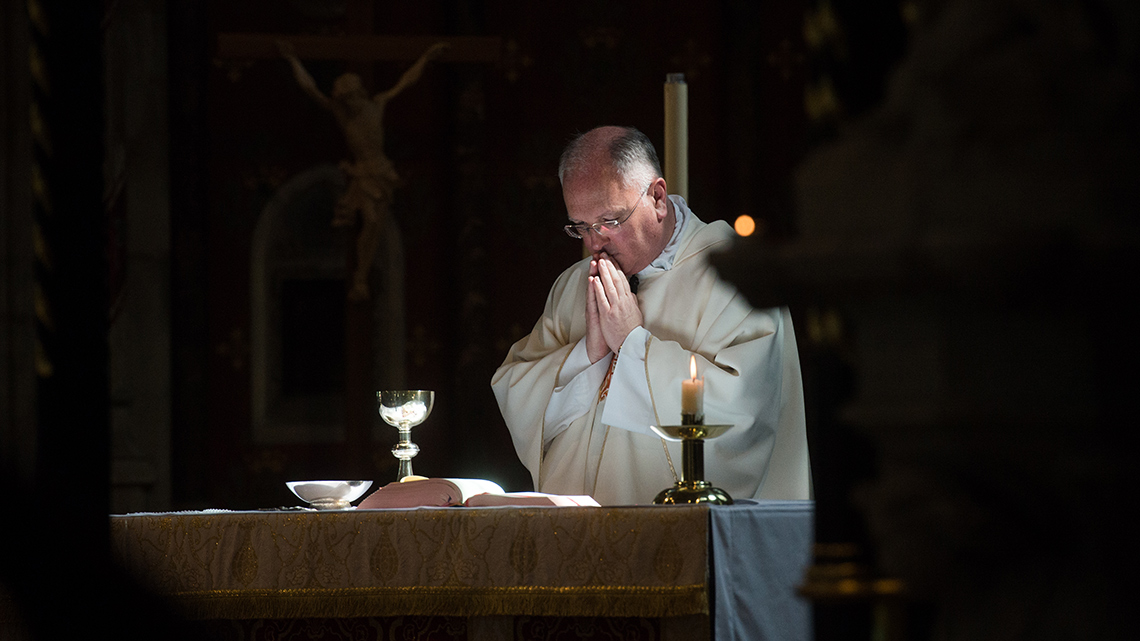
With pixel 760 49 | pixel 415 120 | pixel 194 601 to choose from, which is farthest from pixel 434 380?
pixel 194 601

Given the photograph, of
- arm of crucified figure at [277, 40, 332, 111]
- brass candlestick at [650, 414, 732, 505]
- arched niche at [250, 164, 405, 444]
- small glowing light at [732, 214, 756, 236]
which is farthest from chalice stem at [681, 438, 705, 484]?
arched niche at [250, 164, 405, 444]

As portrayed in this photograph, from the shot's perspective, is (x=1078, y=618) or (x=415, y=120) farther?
(x=415, y=120)

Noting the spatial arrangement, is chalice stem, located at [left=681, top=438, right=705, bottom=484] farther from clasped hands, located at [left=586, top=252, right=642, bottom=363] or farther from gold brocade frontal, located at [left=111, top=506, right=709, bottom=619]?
clasped hands, located at [left=586, top=252, right=642, bottom=363]

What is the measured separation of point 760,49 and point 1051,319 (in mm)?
6885

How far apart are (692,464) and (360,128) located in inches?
180

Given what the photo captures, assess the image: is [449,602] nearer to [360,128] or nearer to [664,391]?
[664,391]

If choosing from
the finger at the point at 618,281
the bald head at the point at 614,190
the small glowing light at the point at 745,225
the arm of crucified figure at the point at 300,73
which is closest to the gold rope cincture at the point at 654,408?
the finger at the point at 618,281

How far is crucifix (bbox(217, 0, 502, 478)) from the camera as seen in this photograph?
21.3 feet

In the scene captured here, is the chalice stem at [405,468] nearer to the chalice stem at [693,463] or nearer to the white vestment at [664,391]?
the white vestment at [664,391]

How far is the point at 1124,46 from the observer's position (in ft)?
3.51

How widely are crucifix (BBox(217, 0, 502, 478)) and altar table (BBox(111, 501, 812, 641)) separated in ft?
13.3

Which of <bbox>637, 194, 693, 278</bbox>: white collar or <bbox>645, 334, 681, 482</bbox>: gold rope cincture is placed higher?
<bbox>637, 194, 693, 278</bbox>: white collar

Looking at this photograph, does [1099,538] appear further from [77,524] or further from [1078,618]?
[77,524]

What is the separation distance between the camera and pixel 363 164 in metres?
6.87
